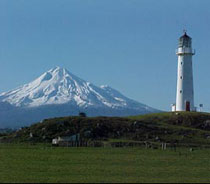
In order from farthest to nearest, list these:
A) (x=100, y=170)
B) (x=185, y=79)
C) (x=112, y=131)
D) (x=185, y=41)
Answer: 1. (x=185, y=41)
2. (x=185, y=79)
3. (x=112, y=131)
4. (x=100, y=170)

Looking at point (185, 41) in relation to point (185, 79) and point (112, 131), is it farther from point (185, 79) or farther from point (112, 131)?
point (112, 131)

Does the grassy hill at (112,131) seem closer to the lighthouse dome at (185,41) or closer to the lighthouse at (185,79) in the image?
the lighthouse at (185,79)

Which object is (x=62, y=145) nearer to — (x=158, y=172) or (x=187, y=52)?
(x=158, y=172)

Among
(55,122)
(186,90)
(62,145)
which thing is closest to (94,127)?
(55,122)

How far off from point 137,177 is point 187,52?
6236 centimetres

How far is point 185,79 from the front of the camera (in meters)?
88.0

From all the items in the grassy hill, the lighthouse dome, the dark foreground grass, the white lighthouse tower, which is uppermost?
the lighthouse dome

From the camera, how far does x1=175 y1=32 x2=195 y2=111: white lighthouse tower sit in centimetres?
8753

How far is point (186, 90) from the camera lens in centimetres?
8769

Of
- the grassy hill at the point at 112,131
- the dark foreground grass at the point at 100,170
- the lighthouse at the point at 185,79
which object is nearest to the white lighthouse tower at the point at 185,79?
the lighthouse at the point at 185,79

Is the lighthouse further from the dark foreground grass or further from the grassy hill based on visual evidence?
the dark foreground grass

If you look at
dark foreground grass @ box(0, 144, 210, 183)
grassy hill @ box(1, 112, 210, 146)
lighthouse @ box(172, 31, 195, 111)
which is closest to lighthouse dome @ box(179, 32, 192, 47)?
lighthouse @ box(172, 31, 195, 111)

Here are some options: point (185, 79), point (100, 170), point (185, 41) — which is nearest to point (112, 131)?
point (185, 79)

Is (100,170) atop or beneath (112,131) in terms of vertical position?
beneath
